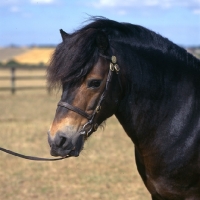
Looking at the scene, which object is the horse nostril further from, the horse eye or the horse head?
the horse eye

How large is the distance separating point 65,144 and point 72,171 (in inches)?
169

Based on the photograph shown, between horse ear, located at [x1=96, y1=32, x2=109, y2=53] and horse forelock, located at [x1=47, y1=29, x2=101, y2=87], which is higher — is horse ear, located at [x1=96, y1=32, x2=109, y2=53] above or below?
above

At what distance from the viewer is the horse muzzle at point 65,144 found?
2893 millimetres

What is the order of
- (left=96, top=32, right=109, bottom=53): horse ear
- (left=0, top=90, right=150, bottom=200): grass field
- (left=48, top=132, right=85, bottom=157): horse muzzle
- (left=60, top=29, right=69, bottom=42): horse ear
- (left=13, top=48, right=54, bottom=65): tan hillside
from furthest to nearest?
(left=13, top=48, right=54, bottom=65): tan hillside → (left=0, top=90, right=150, bottom=200): grass field → (left=60, top=29, right=69, bottom=42): horse ear → (left=96, top=32, right=109, bottom=53): horse ear → (left=48, top=132, right=85, bottom=157): horse muzzle

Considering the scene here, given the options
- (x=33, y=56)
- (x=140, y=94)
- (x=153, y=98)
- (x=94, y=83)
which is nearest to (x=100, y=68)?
(x=94, y=83)

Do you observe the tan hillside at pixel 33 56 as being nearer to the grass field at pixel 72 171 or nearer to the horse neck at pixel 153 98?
the grass field at pixel 72 171

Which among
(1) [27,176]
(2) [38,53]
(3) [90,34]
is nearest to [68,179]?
(1) [27,176]

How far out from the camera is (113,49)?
10.2 feet

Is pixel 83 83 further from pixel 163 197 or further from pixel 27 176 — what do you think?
pixel 27 176

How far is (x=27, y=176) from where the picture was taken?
6855mm

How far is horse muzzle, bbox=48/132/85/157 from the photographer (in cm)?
289

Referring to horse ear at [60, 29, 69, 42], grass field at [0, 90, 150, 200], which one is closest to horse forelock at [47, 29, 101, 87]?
horse ear at [60, 29, 69, 42]

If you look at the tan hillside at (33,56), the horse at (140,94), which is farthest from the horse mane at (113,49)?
the tan hillside at (33,56)

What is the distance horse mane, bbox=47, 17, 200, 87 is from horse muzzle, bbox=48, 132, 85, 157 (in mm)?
373
